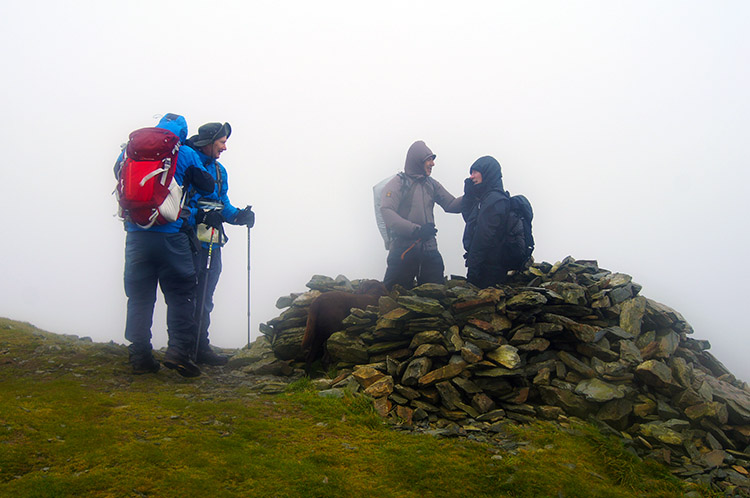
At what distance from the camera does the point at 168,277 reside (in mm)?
8320

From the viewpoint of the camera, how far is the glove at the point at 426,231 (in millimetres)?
10020

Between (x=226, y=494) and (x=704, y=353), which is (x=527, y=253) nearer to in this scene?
(x=704, y=353)

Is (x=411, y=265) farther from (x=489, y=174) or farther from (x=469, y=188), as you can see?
(x=489, y=174)

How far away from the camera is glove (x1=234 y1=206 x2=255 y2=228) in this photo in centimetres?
997

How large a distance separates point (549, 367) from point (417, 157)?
508cm

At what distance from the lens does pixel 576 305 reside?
8906mm

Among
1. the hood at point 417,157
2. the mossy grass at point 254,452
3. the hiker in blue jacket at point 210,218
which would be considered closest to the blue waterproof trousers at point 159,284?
the hiker in blue jacket at point 210,218

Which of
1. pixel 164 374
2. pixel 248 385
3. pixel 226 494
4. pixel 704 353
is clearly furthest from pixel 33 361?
pixel 704 353

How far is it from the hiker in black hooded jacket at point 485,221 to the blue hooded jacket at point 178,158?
18.9 feet

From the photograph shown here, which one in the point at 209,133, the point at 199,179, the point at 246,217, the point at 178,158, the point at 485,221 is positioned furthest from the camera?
the point at 246,217

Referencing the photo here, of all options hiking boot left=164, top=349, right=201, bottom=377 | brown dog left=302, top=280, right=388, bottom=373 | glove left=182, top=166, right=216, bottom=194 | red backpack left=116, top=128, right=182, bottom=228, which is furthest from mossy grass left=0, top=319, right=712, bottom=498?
glove left=182, top=166, right=216, bottom=194

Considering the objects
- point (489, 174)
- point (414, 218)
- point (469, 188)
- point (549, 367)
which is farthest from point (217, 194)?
point (549, 367)

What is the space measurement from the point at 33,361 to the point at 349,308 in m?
5.81

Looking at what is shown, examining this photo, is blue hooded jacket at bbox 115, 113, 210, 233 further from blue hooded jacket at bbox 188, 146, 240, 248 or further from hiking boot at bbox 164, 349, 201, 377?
hiking boot at bbox 164, 349, 201, 377
